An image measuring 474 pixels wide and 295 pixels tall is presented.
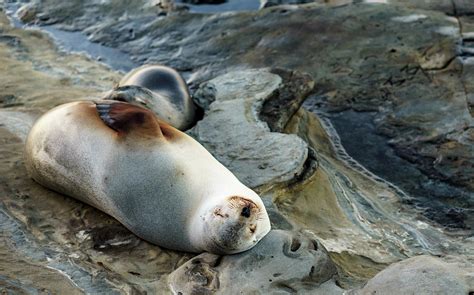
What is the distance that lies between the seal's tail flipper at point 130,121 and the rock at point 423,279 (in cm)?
147

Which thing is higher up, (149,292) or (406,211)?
(149,292)

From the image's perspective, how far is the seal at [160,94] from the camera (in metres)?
5.41

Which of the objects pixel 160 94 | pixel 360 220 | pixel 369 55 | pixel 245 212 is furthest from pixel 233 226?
pixel 369 55

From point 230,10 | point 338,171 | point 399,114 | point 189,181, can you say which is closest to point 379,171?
point 338,171

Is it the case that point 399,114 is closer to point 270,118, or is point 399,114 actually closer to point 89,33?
point 270,118

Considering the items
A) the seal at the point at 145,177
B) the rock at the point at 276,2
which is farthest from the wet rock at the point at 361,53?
the seal at the point at 145,177

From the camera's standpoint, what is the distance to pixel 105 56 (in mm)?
7547

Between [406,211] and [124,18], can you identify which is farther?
[124,18]

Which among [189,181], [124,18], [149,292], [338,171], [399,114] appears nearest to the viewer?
[149,292]

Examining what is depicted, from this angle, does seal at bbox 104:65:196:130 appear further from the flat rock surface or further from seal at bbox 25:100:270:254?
the flat rock surface

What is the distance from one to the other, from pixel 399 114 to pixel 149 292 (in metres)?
2.90

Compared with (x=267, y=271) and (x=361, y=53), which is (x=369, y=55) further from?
(x=267, y=271)

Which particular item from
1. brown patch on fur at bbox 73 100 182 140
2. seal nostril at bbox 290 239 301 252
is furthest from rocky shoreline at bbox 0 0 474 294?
brown patch on fur at bbox 73 100 182 140

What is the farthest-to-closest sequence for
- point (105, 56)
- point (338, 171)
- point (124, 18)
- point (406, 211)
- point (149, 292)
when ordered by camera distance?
point (124, 18)
point (105, 56)
point (338, 171)
point (406, 211)
point (149, 292)
